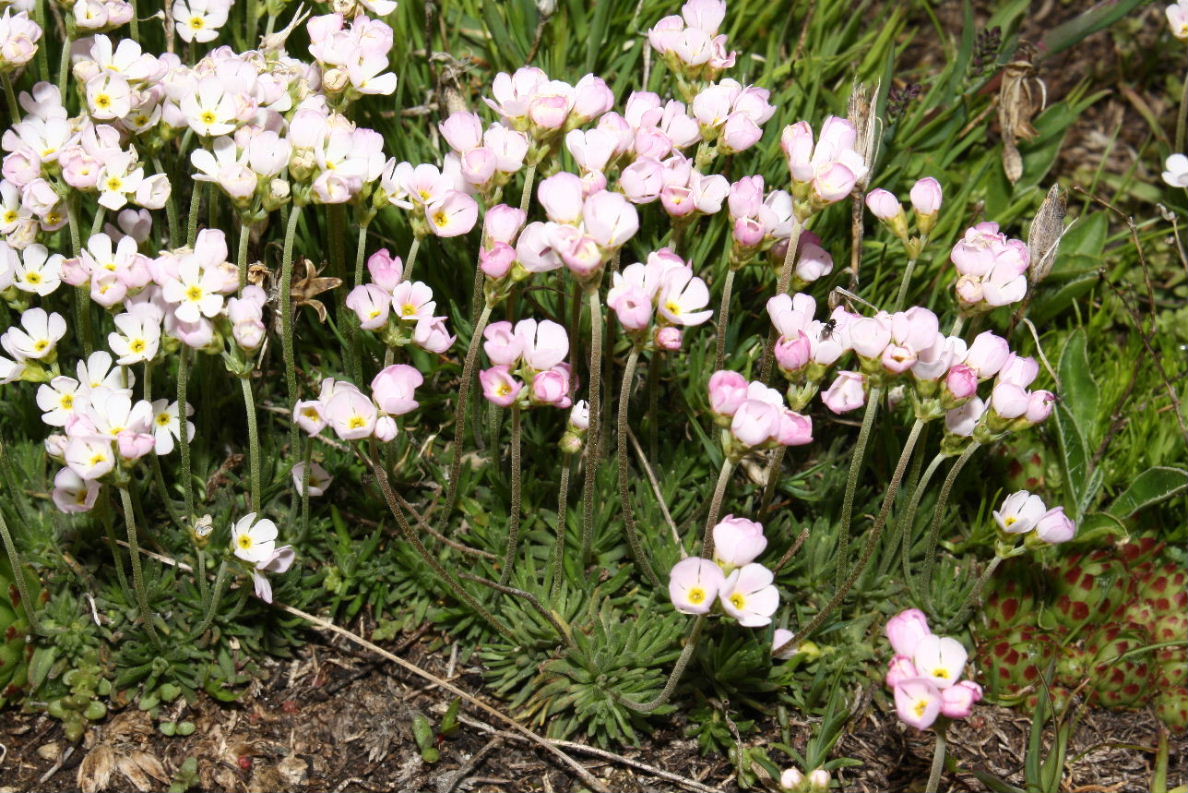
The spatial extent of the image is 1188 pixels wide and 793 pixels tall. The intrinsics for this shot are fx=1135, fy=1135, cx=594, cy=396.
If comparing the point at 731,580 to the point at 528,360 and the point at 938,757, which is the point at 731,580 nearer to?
the point at 938,757

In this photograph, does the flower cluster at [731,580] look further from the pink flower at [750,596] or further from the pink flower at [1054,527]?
the pink flower at [1054,527]

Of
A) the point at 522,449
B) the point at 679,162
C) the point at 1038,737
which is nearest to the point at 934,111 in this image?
the point at 679,162

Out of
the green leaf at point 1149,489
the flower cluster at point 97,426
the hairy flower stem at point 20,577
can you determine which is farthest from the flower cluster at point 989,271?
the hairy flower stem at point 20,577

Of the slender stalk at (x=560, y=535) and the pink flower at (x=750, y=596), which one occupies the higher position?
the pink flower at (x=750, y=596)

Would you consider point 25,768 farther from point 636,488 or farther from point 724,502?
point 724,502

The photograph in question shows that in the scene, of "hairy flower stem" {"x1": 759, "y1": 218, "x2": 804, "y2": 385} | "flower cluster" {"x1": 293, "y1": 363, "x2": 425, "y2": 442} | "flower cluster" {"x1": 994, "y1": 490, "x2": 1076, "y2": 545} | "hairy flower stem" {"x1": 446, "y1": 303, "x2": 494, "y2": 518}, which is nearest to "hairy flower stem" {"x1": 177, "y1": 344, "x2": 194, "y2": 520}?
"flower cluster" {"x1": 293, "y1": 363, "x2": 425, "y2": 442}
